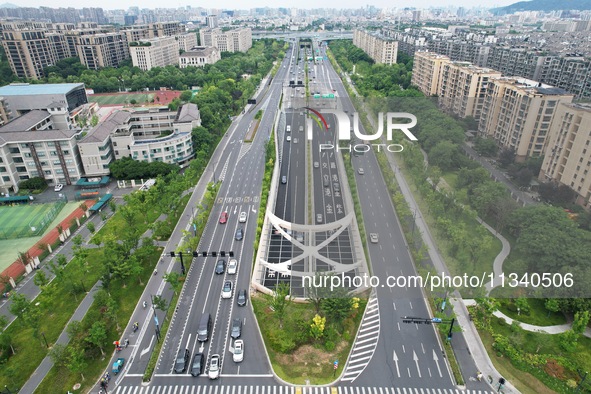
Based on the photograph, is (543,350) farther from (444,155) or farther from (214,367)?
(444,155)

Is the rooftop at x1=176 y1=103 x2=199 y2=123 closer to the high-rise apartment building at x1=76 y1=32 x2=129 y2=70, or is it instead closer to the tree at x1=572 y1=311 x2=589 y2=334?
the tree at x1=572 y1=311 x2=589 y2=334

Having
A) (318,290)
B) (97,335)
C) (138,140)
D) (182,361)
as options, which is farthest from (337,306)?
(138,140)

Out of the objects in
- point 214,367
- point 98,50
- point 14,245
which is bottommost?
point 214,367

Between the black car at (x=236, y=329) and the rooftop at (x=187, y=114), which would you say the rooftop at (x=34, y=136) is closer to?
the rooftop at (x=187, y=114)

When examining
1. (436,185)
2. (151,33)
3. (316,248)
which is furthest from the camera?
(151,33)

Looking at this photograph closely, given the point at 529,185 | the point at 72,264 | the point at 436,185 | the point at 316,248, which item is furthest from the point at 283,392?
the point at 529,185

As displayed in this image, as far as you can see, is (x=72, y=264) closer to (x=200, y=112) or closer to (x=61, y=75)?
(x=200, y=112)
